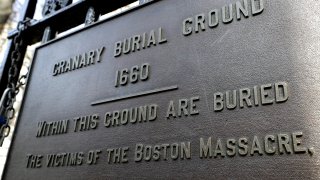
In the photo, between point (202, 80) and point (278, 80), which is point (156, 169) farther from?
point (278, 80)

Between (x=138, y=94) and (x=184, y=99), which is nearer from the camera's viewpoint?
(x=184, y=99)

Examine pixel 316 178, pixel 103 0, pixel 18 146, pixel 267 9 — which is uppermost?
pixel 103 0

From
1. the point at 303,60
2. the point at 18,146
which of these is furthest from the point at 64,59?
the point at 303,60

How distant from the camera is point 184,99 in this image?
5.72 ft

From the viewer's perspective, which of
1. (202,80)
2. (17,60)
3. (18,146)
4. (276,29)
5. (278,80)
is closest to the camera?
(278,80)

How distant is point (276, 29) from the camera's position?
1.58 meters

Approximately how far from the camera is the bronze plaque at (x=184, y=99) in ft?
4.64

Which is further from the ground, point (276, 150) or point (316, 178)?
point (276, 150)

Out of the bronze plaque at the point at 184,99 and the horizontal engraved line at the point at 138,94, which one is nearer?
the bronze plaque at the point at 184,99

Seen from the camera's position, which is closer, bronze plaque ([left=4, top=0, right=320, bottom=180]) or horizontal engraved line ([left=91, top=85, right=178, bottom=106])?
bronze plaque ([left=4, top=0, right=320, bottom=180])

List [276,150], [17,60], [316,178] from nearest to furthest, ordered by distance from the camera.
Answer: [316,178], [276,150], [17,60]

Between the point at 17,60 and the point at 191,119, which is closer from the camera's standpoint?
the point at 191,119

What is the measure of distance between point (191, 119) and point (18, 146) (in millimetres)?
1531

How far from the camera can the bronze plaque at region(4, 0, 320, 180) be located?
141 centimetres
